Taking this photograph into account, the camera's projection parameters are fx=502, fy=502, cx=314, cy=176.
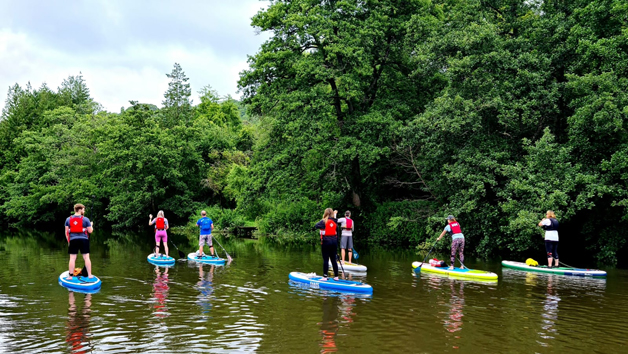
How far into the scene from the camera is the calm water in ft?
26.3

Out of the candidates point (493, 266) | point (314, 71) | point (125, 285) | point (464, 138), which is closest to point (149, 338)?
point (125, 285)

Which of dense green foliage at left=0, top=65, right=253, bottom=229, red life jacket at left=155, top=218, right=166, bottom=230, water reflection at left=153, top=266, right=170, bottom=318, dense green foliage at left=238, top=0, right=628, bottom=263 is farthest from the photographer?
dense green foliage at left=0, top=65, right=253, bottom=229

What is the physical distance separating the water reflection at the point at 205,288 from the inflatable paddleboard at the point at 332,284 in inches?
96.5

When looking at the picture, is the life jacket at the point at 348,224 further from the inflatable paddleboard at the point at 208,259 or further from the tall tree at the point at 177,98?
the tall tree at the point at 177,98

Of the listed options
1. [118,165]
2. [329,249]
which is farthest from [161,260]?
[118,165]

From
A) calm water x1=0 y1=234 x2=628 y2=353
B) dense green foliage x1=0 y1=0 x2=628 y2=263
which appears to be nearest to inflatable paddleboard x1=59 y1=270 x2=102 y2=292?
calm water x1=0 y1=234 x2=628 y2=353

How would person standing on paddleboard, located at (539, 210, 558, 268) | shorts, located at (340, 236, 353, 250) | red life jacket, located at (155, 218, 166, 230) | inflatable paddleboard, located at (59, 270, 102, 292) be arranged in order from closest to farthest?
inflatable paddleboard, located at (59, 270, 102, 292) < person standing on paddleboard, located at (539, 210, 558, 268) < shorts, located at (340, 236, 353, 250) < red life jacket, located at (155, 218, 166, 230)

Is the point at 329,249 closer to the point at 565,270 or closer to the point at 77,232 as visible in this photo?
the point at 77,232

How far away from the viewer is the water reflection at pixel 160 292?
33.2 ft

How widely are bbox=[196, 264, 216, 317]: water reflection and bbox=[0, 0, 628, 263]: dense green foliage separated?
1129 centimetres

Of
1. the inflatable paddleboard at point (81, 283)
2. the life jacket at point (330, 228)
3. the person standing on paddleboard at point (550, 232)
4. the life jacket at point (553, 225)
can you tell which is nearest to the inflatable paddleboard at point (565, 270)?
the person standing on paddleboard at point (550, 232)

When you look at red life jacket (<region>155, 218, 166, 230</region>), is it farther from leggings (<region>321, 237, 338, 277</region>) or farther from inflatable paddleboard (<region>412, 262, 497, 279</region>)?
inflatable paddleboard (<region>412, 262, 497, 279</region>)

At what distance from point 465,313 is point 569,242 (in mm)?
15555

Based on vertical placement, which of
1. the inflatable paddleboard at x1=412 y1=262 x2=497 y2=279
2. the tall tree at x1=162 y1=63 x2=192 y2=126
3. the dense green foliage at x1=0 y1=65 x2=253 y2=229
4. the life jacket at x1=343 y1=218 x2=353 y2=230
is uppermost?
the tall tree at x1=162 y1=63 x2=192 y2=126
